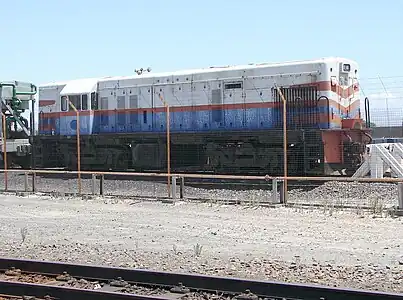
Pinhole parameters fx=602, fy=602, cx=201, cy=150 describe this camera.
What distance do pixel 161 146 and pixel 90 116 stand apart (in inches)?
166

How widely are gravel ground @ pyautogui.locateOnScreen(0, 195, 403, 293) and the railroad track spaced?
0.72 m

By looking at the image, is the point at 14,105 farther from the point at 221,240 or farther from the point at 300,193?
the point at 221,240

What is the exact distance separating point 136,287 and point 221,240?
130 inches

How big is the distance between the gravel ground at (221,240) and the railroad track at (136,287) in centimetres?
72

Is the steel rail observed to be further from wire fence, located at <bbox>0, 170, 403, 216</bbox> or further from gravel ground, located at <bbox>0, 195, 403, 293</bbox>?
wire fence, located at <bbox>0, 170, 403, 216</bbox>

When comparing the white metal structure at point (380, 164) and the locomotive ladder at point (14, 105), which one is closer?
the white metal structure at point (380, 164)

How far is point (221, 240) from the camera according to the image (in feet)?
33.4

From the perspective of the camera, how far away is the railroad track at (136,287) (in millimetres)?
6391

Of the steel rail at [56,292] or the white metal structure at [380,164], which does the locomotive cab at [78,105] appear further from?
the steel rail at [56,292]

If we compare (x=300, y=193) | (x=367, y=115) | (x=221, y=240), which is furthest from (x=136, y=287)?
(x=367, y=115)

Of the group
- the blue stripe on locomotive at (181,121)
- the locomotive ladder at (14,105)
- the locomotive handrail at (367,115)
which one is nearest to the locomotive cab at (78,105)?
the blue stripe on locomotive at (181,121)

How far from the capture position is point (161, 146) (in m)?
21.3

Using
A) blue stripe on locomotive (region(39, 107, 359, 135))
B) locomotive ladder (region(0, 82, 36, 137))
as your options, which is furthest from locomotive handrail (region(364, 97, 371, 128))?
locomotive ladder (region(0, 82, 36, 137))

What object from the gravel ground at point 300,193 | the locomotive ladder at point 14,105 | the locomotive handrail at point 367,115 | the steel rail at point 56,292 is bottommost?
the steel rail at point 56,292
